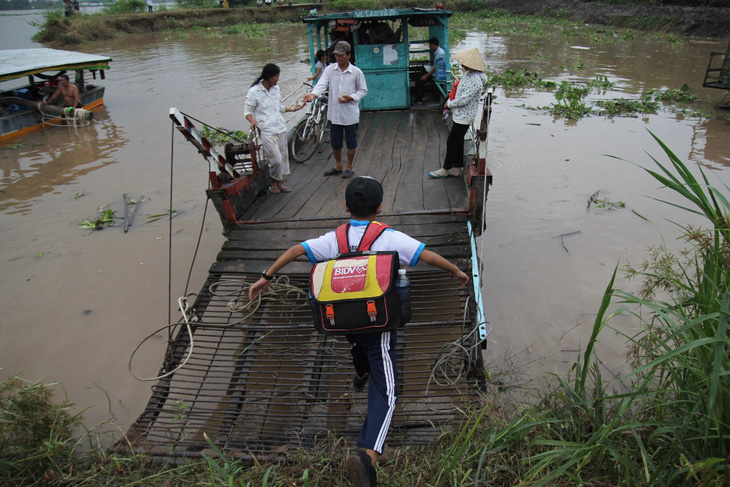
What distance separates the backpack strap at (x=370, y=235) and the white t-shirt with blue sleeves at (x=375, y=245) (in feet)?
0.06

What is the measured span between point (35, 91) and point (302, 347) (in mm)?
13650

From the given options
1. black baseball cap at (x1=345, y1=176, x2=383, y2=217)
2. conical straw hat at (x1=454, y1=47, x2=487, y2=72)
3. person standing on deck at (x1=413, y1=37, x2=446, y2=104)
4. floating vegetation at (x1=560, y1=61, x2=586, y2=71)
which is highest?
conical straw hat at (x1=454, y1=47, x2=487, y2=72)

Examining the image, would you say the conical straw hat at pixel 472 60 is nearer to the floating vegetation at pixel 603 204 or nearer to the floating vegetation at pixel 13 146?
the floating vegetation at pixel 603 204

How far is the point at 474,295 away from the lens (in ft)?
11.7

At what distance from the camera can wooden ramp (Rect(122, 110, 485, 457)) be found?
2947mm

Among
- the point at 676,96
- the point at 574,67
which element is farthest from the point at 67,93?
the point at 574,67

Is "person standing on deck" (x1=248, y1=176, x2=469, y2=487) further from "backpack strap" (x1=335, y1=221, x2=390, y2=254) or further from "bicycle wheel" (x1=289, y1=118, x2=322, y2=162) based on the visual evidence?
"bicycle wheel" (x1=289, y1=118, x2=322, y2=162)

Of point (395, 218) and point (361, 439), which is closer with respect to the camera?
point (361, 439)

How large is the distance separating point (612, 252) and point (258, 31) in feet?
98.8

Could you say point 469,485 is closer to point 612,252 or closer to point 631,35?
point 612,252

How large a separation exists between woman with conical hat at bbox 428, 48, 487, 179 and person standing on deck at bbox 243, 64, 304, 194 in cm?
203

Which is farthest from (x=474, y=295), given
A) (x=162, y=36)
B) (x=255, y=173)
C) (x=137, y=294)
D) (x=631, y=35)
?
(x=162, y=36)

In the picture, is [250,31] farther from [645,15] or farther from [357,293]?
[357,293]

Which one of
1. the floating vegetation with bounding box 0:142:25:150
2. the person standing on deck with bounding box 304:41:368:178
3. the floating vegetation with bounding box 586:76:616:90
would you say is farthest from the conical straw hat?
the floating vegetation with bounding box 586:76:616:90
